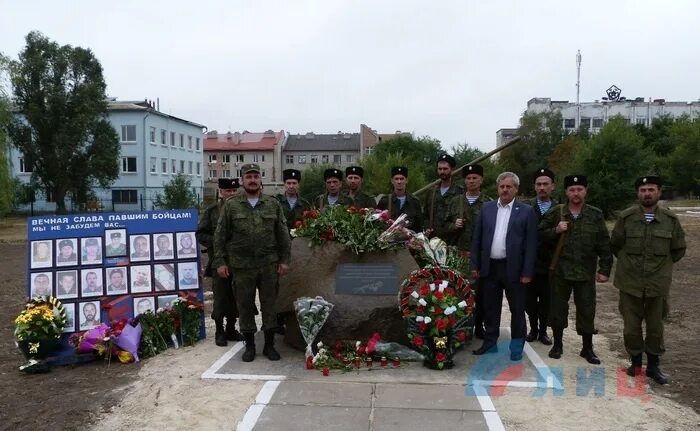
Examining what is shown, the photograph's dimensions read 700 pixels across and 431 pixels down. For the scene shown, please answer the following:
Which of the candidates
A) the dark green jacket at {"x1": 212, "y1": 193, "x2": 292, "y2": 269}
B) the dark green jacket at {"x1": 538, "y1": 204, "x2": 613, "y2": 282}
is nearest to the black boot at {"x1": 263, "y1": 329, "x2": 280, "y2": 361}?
the dark green jacket at {"x1": 212, "y1": 193, "x2": 292, "y2": 269}

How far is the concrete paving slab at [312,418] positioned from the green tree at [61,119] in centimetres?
3843

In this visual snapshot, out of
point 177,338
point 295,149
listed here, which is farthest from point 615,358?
point 295,149

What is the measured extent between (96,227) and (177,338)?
1509 millimetres

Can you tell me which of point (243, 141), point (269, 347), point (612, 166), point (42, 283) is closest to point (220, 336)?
point (269, 347)

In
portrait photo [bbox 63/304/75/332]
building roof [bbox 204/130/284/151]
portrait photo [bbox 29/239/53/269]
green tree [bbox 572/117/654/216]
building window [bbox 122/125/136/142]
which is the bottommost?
portrait photo [bbox 63/304/75/332]

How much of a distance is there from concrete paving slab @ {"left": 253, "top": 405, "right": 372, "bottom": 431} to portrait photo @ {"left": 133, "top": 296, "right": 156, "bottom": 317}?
2.51 meters

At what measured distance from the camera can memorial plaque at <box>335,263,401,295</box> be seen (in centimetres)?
576

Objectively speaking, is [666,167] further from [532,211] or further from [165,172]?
[532,211]

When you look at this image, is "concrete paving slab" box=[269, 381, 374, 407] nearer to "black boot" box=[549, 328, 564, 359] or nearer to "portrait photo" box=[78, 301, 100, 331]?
"black boot" box=[549, 328, 564, 359]

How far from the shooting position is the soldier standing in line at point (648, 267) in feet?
17.0

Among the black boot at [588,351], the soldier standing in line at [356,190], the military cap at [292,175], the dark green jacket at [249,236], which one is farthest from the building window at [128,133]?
the black boot at [588,351]

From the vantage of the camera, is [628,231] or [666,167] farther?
[666,167]

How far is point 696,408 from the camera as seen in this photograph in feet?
15.2

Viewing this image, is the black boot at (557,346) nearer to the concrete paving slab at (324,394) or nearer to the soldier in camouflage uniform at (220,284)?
the concrete paving slab at (324,394)
